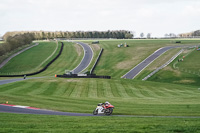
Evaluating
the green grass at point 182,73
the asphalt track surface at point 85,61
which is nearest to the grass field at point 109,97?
the green grass at point 182,73

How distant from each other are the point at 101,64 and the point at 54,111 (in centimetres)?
7314

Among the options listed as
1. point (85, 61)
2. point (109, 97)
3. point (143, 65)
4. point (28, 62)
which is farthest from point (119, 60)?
point (109, 97)

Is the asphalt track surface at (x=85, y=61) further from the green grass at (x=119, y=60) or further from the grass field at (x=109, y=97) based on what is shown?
the green grass at (x=119, y=60)

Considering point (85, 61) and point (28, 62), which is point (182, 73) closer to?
point (85, 61)

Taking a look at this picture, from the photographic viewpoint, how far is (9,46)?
399 ft

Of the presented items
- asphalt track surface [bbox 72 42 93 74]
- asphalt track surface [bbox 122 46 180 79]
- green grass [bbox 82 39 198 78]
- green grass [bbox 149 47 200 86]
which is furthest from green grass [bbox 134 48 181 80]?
asphalt track surface [bbox 72 42 93 74]

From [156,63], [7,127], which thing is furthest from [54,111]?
[156,63]

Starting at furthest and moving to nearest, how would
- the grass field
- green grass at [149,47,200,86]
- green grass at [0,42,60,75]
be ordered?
1. green grass at [0,42,60,75]
2. green grass at [149,47,200,86]
3. the grass field

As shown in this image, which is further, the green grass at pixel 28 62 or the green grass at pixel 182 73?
the green grass at pixel 28 62

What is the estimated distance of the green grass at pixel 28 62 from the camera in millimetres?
96250

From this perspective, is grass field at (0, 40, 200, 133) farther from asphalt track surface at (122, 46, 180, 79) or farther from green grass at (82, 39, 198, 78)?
asphalt track surface at (122, 46, 180, 79)

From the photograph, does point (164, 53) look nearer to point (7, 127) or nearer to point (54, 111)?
point (54, 111)

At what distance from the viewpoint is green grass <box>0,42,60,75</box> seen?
9625 centimetres

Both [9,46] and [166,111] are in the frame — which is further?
[9,46]
